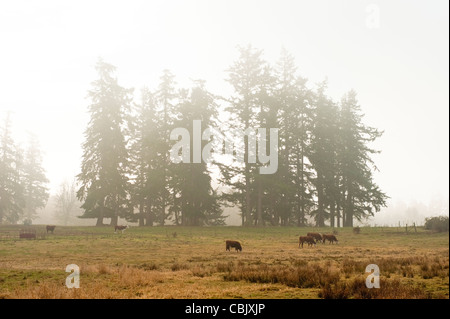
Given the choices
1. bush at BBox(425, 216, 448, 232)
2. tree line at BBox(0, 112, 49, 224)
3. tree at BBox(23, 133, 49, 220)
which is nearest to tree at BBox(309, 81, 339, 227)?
bush at BBox(425, 216, 448, 232)

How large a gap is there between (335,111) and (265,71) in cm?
1208

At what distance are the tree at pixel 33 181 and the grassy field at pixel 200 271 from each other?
43075 millimetres

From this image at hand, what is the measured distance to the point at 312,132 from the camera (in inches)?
1913

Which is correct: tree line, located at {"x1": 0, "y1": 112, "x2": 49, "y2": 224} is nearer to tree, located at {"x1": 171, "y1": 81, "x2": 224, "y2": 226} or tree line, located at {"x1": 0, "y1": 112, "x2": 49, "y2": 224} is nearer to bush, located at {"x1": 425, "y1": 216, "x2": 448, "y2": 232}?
tree, located at {"x1": 171, "y1": 81, "x2": 224, "y2": 226}

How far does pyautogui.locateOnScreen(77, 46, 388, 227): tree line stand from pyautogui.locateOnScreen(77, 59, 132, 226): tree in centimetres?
12

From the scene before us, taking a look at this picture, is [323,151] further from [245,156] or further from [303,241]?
[303,241]

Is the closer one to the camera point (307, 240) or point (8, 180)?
point (307, 240)

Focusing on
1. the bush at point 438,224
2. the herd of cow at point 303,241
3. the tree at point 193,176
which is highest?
the tree at point 193,176

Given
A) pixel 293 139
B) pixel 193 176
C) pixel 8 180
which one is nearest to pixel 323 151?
pixel 293 139

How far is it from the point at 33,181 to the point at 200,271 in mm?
64922

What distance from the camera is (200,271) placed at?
1534 cm

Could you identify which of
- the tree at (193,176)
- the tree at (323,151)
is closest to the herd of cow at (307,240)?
the tree at (193,176)

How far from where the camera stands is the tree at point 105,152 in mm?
45094

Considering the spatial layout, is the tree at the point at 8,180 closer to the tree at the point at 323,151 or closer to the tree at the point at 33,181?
the tree at the point at 33,181
